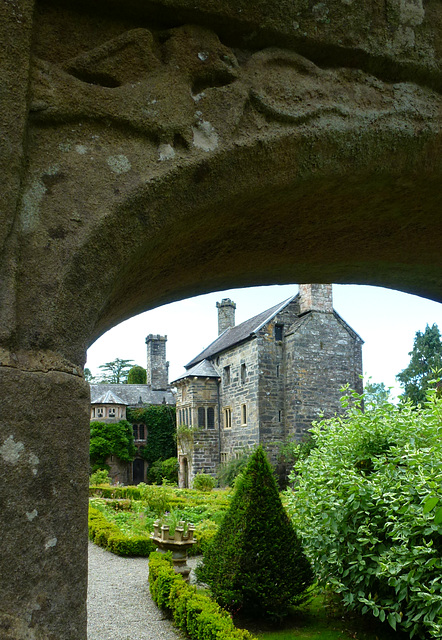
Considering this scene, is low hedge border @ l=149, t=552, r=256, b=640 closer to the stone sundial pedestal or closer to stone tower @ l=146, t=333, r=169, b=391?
the stone sundial pedestal

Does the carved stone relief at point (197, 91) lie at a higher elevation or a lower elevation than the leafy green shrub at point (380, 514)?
higher

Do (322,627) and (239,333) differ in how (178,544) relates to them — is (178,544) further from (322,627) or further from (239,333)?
(239,333)

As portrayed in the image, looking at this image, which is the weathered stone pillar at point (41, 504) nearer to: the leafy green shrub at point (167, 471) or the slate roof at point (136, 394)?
the leafy green shrub at point (167, 471)

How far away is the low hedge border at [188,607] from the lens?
16.2ft

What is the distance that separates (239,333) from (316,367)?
4217 millimetres

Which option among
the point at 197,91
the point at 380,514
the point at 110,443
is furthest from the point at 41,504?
the point at 110,443

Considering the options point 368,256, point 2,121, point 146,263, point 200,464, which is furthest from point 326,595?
point 200,464

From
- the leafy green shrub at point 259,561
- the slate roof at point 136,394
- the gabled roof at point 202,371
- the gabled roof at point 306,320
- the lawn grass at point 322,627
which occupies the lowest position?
the lawn grass at point 322,627

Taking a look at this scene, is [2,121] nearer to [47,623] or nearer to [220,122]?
[220,122]

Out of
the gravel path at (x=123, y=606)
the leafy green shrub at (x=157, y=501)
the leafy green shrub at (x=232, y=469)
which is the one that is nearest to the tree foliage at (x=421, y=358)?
the leafy green shrub at (x=232, y=469)

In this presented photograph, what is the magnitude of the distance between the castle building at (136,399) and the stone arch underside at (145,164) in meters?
27.3

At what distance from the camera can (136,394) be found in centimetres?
3331

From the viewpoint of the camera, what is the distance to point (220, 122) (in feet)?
4.27

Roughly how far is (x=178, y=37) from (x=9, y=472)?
105 cm
